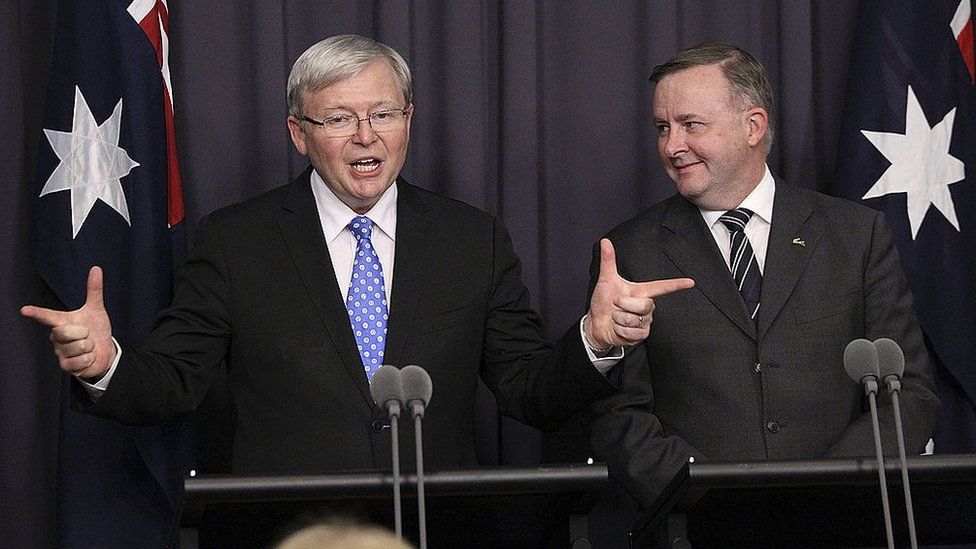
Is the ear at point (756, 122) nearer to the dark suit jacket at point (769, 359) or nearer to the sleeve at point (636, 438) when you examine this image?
the dark suit jacket at point (769, 359)

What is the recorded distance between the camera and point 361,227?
3.82 meters

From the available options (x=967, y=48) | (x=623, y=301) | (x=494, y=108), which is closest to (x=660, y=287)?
(x=623, y=301)

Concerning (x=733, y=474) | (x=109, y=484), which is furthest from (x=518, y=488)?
(x=109, y=484)

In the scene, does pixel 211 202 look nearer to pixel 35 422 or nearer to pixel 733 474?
pixel 35 422

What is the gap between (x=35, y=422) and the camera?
170 inches

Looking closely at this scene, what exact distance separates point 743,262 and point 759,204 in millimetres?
191

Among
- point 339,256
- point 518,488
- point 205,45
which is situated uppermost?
point 205,45

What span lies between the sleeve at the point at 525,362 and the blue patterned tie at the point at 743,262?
528mm

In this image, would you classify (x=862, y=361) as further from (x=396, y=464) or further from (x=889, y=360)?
(x=396, y=464)

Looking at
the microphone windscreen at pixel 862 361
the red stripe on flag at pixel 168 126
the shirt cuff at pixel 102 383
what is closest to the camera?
the microphone windscreen at pixel 862 361

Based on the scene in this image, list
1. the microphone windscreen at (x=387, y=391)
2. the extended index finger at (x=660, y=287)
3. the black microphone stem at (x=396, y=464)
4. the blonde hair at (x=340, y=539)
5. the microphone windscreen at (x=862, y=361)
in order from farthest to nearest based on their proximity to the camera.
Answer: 1. the extended index finger at (x=660, y=287)
2. the microphone windscreen at (x=862, y=361)
3. the microphone windscreen at (x=387, y=391)
4. the black microphone stem at (x=396, y=464)
5. the blonde hair at (x=340, y=539)

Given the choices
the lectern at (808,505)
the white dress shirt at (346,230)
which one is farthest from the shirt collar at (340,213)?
the lectern at (808,505)

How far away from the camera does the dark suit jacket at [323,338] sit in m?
3.62

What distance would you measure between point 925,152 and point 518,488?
2.33 meters
